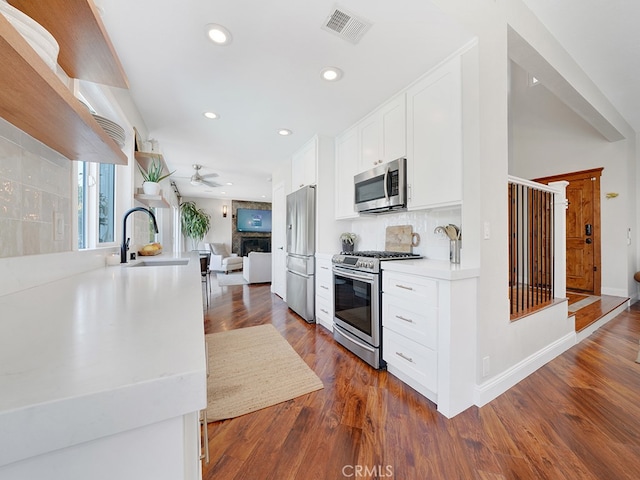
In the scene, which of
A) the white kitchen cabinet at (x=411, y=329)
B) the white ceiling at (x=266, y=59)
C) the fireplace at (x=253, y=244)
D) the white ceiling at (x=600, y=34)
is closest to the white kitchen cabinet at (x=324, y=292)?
the white kitchen cabinet at (x=411, y=329)

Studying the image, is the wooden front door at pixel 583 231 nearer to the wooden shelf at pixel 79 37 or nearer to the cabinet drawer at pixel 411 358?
the cabinet drawer at pixel 411 358

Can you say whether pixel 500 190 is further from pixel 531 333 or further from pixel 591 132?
pixel 591 132

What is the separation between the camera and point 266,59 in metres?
1.94

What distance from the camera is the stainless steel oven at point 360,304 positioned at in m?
2.12

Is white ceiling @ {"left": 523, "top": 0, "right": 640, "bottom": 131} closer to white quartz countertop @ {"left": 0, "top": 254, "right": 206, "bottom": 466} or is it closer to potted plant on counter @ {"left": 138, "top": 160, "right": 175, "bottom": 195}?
white quartz countertop @ {"left": 0, "top": 254, "right": 206, "bottom": 466}

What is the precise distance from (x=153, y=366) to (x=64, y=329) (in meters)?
0.29

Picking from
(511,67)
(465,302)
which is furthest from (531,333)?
(511,67)

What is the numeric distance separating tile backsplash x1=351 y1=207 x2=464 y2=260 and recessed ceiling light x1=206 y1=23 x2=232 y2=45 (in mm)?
2086

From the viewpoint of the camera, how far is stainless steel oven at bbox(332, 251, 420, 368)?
6.97 ft

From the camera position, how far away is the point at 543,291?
2461 mm

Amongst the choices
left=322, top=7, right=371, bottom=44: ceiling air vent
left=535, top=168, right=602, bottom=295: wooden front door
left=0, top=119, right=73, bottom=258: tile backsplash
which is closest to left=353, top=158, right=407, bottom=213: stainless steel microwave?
left=322, top=7, right=371, bottom=44: ceiling air vent

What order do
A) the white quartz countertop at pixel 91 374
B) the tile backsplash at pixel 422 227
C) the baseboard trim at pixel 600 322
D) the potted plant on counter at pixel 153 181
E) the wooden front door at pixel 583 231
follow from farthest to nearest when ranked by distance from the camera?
the wooden front door at pixel 583 231 < the baseboard trim at pixel 600 322 < the potted plant on counter at pixel 153 181 < the tile backsplash at pixel 422 227 < the white quartz countertop at pixel 91 374

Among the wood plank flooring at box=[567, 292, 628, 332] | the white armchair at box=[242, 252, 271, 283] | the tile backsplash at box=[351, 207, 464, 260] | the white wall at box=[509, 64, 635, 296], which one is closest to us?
the tile backsplash at box=[351, 207, 464, 260]

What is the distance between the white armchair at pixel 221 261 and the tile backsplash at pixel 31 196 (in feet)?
21.4
